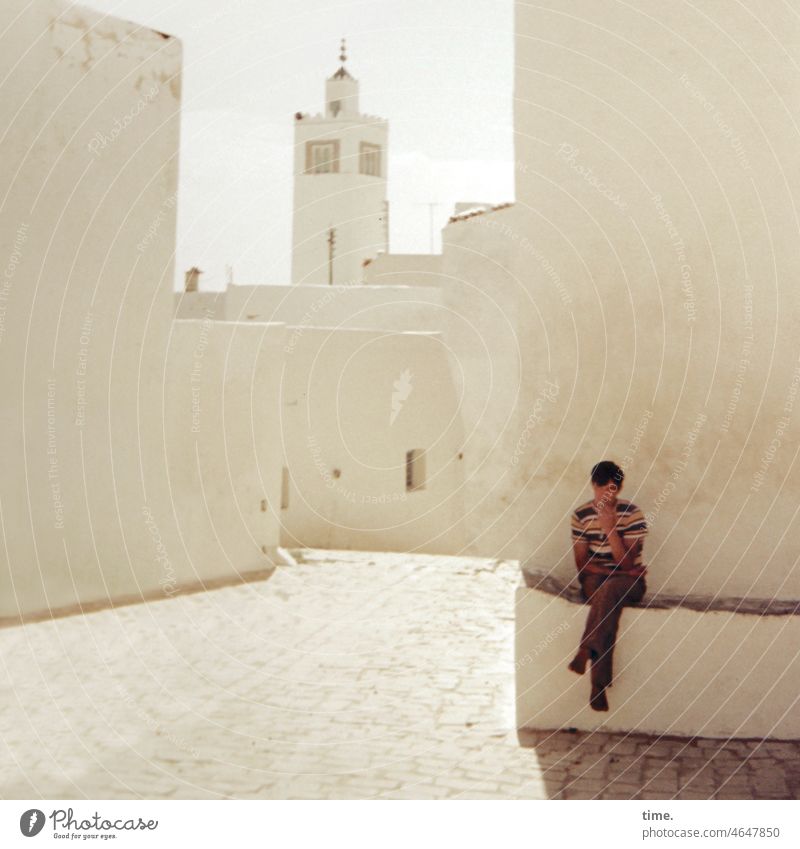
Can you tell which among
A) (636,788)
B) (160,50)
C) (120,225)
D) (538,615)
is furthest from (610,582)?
(160,50)

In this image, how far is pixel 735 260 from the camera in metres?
4.60

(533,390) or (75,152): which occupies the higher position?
(75,152)

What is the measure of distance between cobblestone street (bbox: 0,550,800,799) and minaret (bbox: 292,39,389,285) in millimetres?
30336

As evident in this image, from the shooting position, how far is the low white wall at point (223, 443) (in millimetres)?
7973

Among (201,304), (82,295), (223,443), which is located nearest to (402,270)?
(201,304)

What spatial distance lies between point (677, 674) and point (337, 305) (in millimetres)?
16093

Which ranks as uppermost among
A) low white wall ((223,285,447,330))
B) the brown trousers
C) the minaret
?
the minaret

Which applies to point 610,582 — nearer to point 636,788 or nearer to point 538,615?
point 538,615

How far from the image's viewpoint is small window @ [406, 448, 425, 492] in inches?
531

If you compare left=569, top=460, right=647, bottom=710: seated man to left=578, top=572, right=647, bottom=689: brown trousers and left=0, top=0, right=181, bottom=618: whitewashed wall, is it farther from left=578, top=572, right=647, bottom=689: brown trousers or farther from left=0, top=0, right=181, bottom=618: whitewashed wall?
left=0, top=0, right=181, bottom=618: whitewashed wall

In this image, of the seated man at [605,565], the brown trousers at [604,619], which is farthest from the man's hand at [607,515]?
the brown trousers at [604,619]

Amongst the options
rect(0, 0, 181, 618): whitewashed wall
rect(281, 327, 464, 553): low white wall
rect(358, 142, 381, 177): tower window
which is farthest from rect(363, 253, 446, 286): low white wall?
rect(0, 0, 181, 618): whitewashed wall
